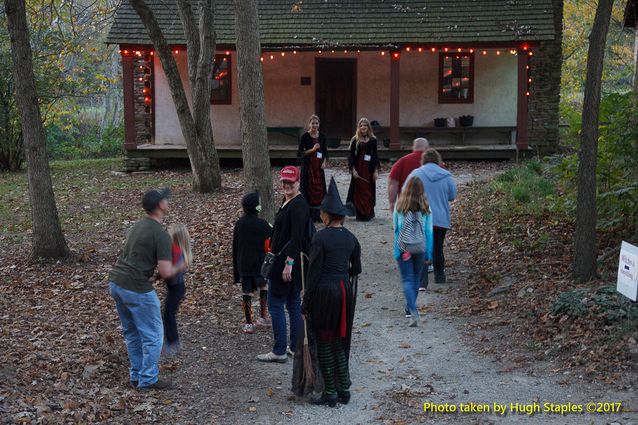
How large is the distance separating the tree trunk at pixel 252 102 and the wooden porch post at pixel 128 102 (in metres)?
12.2

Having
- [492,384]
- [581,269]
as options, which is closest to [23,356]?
[492,384]

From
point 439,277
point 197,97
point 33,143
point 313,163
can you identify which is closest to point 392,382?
point 439,277

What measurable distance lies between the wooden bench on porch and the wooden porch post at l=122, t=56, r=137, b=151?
7.08m

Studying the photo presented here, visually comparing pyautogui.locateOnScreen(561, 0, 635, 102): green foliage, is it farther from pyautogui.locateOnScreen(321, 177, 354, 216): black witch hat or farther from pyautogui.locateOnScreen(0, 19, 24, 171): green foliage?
pyautogui.locateOnScreen(321, 177, 354, 216): black witch hat

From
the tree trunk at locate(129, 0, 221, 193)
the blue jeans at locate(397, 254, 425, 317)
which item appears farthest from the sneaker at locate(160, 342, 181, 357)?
the tree trunk at locate(129, 0, 221, 193)

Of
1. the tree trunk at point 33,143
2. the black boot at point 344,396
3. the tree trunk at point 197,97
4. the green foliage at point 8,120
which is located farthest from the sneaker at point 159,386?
the green foliage at point 8,120

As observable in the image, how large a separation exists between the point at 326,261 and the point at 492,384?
6.66ft

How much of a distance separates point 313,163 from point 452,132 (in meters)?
11.4

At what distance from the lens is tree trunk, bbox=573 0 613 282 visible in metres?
9.45

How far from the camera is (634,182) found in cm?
1048

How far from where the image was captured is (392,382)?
7840mm

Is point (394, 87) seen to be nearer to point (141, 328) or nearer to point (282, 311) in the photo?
point (282, 311)

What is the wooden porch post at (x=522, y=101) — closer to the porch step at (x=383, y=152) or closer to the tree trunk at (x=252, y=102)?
the porch step at (x=383, y=152)

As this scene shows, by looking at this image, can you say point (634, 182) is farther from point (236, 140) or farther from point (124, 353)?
point (236, 140)
